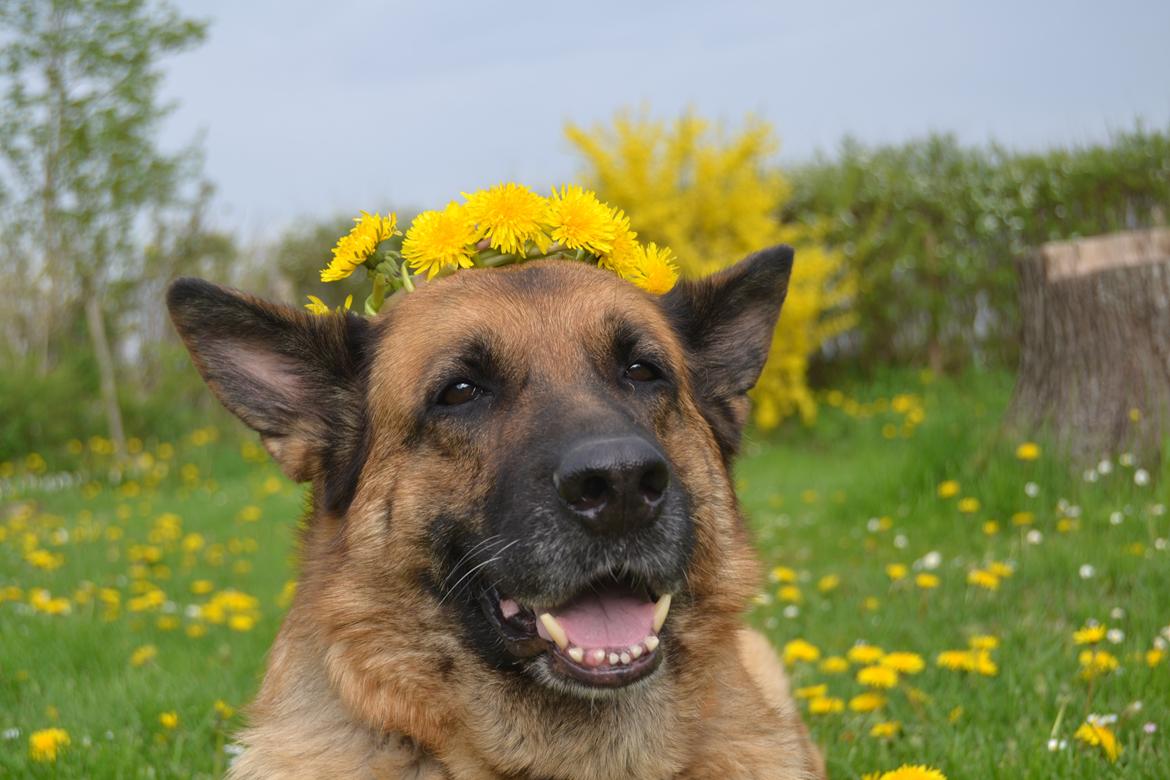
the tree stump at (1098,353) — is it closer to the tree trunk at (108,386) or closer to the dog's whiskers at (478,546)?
the dog's whiskers at (478,546)

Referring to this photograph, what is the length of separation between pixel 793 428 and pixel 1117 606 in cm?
870

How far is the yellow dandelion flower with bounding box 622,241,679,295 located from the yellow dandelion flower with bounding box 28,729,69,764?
2.46m

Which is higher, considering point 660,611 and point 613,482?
point 613,482

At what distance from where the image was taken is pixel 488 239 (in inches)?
128

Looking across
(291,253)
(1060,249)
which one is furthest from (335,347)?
(291,253)

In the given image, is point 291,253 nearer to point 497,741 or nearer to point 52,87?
point 52,87

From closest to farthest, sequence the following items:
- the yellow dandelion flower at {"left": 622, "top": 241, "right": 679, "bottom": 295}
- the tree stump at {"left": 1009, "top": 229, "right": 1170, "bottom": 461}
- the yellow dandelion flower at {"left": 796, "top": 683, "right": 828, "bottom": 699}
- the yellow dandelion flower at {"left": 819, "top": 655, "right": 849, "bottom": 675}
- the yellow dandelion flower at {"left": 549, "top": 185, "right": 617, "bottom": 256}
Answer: the yellow dandelion flower at {"left": 549, "top": 185, "right": 617, "bottom": 256}, the yellow dandelion flower at {"left": 622, "top": 241, "right": 679, "bottom": 295}, the yellow dandelion flower at {"left": 796, "top": 683, "right": 828, "bottom": 699}, the yellow dandelion flower at {"left": 819, "top": 655, "right": 849, "bottom": 675}, the tree stump at {"left": 1009, "top": 229, "right": 1170, "bottom": 461}

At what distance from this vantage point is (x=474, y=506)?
2672 millimetres

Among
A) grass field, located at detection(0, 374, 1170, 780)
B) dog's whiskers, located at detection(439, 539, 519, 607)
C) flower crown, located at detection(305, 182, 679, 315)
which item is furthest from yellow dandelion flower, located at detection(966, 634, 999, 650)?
dog's whiskers, located at detection(439, 539, 519, 607)

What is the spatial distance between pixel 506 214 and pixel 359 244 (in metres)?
0.46

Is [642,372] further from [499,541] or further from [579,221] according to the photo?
[499,541]

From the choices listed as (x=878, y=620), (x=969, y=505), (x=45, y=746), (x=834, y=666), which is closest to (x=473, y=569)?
(x=45, y=746)

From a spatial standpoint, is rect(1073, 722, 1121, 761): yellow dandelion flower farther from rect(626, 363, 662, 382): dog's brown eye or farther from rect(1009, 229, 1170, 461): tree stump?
rect(1009, 229, 1170, 461): tree stump

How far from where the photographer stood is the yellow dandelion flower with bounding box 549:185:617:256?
10.6ft
